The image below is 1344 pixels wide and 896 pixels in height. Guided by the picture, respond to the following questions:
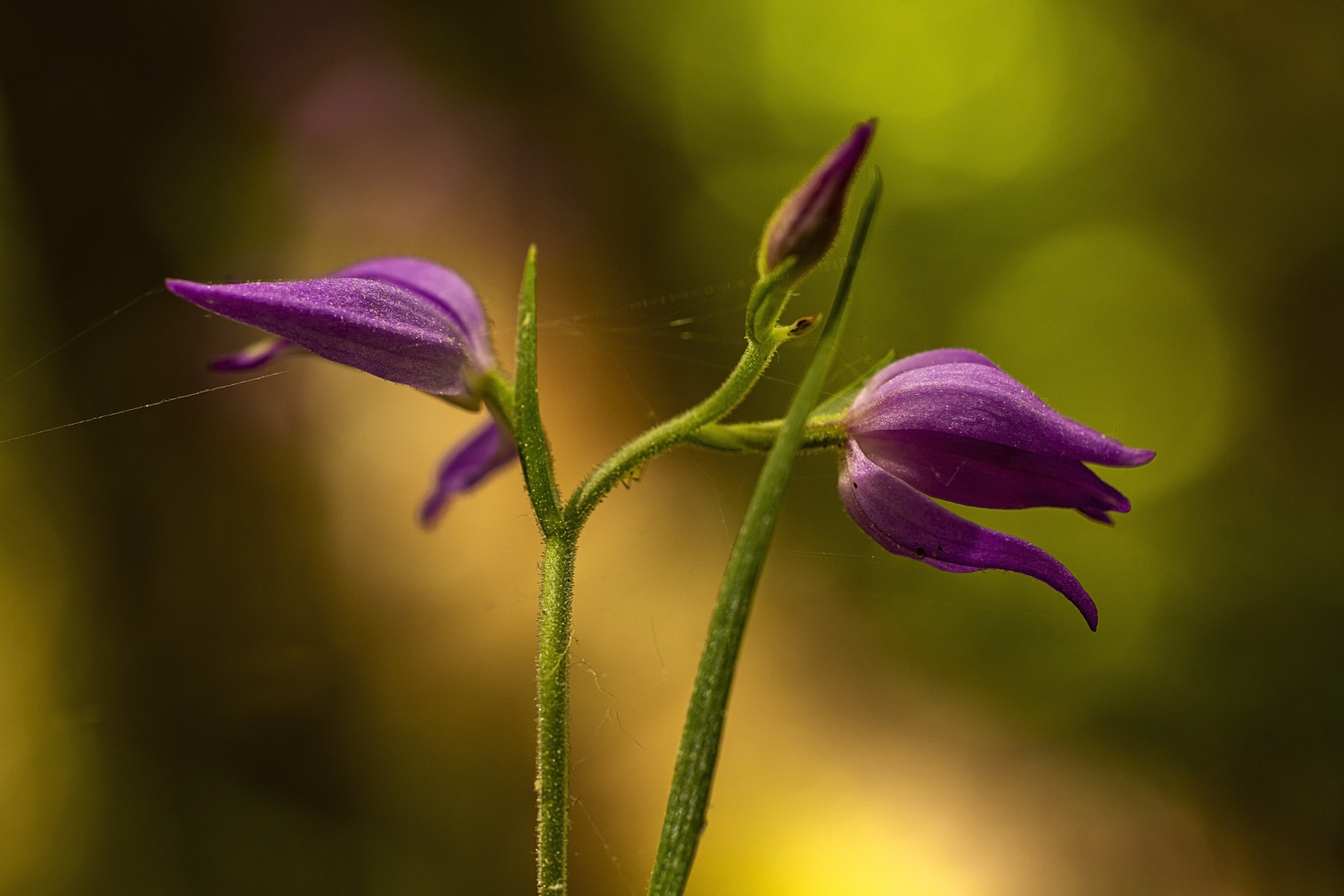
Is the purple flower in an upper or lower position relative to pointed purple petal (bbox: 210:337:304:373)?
lower

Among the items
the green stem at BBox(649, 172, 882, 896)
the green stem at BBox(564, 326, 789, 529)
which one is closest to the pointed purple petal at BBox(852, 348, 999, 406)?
the green stem at BBox(564, 326, 789, 529)

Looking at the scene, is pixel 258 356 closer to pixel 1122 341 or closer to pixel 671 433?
pixel 671 433

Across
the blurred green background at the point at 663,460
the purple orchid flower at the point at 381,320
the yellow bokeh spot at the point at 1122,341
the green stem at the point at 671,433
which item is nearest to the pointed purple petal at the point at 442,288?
the purple orchid flower at the point at 381,320

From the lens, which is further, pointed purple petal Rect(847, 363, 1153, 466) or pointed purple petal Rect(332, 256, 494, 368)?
pointed purple petal Rect(332, 256, 494, 368)

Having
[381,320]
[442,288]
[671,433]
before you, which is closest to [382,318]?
[381,320]

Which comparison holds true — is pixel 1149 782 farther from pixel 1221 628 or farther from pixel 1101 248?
pixel 1101 248

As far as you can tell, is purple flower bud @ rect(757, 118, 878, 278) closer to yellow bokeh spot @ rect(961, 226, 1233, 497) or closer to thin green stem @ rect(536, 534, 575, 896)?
thin green stem @ rect(536, 534, 575, 896)
